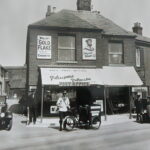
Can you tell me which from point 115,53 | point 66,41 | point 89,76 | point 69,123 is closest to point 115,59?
point 115,53

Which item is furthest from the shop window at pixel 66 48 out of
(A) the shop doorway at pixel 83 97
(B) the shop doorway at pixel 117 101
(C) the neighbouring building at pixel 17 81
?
(C) the neighbouring building at pixel 17 81

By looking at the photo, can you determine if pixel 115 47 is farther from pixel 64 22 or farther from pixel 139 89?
pixel 64 22

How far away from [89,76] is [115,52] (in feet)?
15.3

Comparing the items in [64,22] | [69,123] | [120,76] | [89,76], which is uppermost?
[64,22]

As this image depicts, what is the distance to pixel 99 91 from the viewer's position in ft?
74.2

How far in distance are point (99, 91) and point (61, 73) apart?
3.95m

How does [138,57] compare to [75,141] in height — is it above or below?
above

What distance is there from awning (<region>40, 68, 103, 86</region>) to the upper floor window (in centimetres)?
340

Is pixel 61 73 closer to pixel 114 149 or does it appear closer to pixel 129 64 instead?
pixel 129 64

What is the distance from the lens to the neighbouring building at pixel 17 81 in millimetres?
50344

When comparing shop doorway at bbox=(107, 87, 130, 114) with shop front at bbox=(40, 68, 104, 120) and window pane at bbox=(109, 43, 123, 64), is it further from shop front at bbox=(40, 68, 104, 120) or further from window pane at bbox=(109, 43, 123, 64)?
window pane at bbox=(109, 43, 123, 64)

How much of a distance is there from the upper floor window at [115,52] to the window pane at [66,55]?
3.47 m

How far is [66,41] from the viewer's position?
22125 millimetres

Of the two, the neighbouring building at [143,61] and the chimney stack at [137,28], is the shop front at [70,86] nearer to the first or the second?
the neighbouring building at [143,61]
